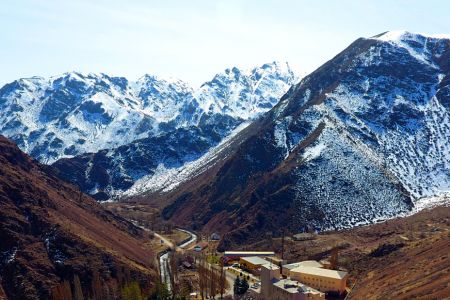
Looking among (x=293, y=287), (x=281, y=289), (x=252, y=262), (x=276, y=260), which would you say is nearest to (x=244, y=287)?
(x=281, y=289)

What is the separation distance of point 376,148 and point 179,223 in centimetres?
7547

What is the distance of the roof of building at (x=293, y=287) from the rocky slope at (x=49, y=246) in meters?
26.5

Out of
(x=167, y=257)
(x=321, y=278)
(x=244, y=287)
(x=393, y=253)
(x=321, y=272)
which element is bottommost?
(x=167, y=257)

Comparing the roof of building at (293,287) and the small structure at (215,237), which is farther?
the small structure at (215,237)

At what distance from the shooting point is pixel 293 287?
89125 mm

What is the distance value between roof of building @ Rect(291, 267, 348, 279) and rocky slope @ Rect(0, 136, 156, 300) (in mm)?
29616

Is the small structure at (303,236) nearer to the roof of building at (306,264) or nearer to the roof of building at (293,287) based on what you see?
the roof of building at (306,264)

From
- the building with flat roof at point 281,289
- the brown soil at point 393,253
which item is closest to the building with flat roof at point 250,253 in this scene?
the brown soil at point 393,253

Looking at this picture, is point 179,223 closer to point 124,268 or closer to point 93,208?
point 93,208

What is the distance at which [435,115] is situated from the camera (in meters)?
194

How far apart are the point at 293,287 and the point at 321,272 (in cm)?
983

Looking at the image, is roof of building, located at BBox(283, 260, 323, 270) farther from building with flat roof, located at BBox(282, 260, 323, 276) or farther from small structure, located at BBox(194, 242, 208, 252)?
small structure, located at BBox(194, 242, 208, 252)

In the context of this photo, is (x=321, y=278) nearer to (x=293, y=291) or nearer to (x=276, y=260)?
(x=293, y=291)

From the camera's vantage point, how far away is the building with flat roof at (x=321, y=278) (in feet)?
305
